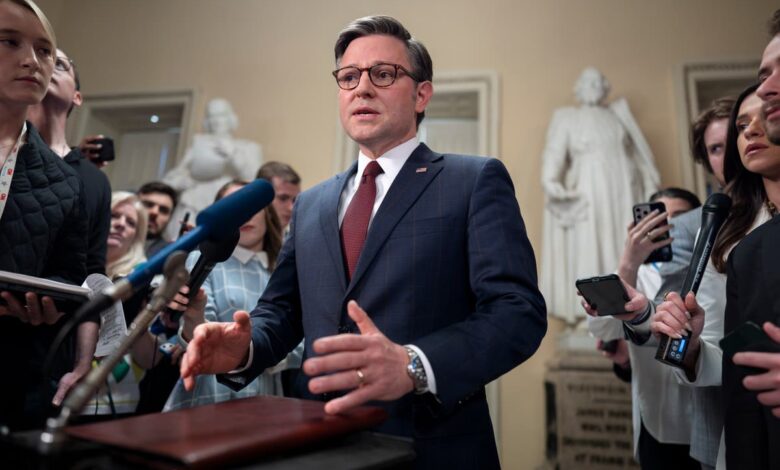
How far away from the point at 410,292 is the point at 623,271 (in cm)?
118

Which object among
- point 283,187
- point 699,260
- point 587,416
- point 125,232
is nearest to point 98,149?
point 125,232

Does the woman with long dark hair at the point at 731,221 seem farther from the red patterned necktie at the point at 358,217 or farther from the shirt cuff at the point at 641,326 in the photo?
the red patterned necktie at the point at 358,217

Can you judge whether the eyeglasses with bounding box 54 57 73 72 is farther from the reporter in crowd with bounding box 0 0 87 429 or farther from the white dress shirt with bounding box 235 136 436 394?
the white dress shirt with bounding box 235 136 436 394

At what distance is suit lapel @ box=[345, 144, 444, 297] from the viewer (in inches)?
49.9

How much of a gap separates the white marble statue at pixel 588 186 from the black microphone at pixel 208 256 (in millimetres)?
3963

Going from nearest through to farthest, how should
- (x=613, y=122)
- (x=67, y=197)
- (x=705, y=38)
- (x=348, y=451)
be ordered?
1. (x=348, y=451)
2. (x=67, y=197)
3. (x=613, y=122)
4. (x=705, y=38)

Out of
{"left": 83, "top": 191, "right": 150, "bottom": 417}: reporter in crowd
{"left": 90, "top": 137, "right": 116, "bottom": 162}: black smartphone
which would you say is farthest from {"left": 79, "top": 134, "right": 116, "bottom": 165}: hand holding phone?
{"left": 83, "top": 191, "right": 150, "bottom": 417}: reporter in crowd

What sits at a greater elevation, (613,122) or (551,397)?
(613,122)

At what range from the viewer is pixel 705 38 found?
17.8 ft

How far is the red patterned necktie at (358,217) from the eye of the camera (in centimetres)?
134

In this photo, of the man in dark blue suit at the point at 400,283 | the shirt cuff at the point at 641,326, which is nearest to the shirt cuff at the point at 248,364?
the man in dark blue suit at the point at 400,283

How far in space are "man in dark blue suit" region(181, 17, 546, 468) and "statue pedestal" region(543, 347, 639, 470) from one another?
3.17 m

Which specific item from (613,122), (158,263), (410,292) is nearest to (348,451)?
(158,263)

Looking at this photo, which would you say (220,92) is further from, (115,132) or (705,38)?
(705,38)
